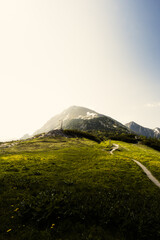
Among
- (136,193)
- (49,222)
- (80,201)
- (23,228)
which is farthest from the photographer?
(136,193)

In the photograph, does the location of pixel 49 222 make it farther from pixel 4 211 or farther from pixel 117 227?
pixel 117 227

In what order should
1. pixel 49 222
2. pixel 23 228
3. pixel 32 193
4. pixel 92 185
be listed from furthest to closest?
pixel 92 185, pixel 32 193, pixel 49 222, pixel 23 228

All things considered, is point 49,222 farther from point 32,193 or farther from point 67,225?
point 32,193

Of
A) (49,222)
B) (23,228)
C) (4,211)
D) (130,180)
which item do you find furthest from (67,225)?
(130,180)

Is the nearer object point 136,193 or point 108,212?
point 108,212

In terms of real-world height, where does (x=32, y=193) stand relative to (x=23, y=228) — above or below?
below

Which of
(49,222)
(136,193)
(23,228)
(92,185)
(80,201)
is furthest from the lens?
(92,185)

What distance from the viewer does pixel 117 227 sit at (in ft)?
31.2

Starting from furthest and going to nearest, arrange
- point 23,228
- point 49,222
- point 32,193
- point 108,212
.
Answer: point 32,193, point 108,212, point 49,222, point 23,228

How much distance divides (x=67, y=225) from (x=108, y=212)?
3.94 metres

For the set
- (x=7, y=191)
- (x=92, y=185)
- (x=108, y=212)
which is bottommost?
(x=7, y=191)

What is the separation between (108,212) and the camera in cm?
1056

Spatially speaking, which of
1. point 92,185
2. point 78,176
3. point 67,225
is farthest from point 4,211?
point 78,176

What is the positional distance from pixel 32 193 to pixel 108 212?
9.43 m
